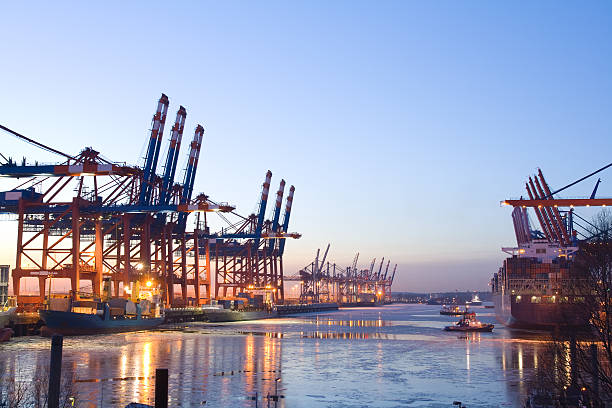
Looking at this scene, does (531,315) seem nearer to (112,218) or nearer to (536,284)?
(536,284)

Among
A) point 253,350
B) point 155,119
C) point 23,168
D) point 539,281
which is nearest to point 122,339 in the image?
point 253,350

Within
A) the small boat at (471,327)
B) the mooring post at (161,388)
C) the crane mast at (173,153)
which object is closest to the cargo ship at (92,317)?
the crane mast at (173,153)

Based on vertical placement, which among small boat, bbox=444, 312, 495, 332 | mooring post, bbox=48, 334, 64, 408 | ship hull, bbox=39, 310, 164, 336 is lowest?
small boat, bbox=444, 312, 495, 332

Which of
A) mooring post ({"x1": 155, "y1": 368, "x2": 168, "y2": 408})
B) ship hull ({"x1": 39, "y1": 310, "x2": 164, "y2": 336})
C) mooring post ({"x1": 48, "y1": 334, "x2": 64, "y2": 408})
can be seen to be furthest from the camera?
ship hull ({"x1": 39, "y1": 310, "x2": 164, "y2": 336})

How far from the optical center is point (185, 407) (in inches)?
969

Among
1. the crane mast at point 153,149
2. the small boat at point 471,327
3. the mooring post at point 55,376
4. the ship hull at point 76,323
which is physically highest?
the crane mast at point 153,149

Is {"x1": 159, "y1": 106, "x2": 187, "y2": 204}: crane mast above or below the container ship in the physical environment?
above

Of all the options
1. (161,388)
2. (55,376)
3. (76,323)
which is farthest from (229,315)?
(161,388)

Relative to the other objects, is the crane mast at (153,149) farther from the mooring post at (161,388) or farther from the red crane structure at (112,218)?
the mooring post at (161,388)

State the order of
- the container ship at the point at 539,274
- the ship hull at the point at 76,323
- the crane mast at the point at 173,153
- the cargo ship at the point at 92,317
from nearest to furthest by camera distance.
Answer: the ship hull at the point at 76,323 < the cargo ship at the point at 92,317 < the container ship at the point at 539,274 < the crane mast at the point at 173,153

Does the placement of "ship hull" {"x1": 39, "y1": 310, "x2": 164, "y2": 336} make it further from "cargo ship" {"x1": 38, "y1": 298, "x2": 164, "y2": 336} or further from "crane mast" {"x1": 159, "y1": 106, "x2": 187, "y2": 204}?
"crane mast" {"x1": 159, "y1": 106, "x2": 187, "y2": 204}

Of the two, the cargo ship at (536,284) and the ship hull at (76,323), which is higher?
the cargo ship at (536,284)

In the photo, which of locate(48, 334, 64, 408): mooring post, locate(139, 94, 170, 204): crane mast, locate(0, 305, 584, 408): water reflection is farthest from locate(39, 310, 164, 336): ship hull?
locate(48, 334, 64, 408): mooring post

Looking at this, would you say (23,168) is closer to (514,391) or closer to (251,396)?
(251,396)
